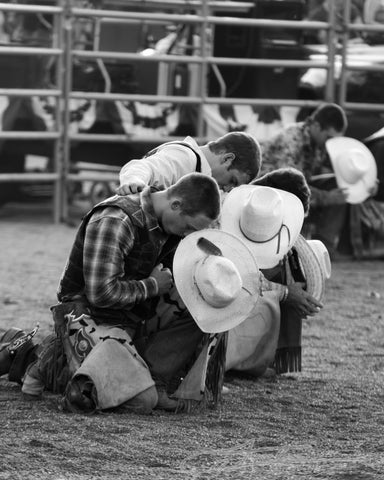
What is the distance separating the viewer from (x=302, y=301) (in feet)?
17.3

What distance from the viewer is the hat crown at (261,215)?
16.5 ft

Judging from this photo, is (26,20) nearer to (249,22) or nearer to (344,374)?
(249,22)

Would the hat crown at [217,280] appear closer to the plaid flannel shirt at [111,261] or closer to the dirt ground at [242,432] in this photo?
the plaid flannel shirt at [111,261]

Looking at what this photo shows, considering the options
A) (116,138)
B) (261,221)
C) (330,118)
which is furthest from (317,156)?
(261,221)

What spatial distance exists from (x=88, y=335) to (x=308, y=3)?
6.54m

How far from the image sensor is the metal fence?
10102 millimetres

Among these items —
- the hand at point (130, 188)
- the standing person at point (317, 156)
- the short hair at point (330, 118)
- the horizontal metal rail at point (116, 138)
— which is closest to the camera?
the hand at point (130, 188)

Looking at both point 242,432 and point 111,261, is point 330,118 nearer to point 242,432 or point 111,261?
point 111,261

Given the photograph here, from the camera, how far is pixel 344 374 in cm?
568

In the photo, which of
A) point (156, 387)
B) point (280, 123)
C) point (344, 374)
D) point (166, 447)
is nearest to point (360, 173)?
point (280, 123)

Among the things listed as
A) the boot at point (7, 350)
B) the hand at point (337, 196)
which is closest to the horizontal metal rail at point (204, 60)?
the hand at point (337, 196)

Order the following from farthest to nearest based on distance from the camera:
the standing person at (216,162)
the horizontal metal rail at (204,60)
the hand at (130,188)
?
1. the horizontal metal rail at (204,60)
2. the standing person at (216,162)
3. the hand at (130,188)

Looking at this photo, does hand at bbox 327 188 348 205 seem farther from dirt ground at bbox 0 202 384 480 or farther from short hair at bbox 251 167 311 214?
short hair at bbox 251 167 311 214

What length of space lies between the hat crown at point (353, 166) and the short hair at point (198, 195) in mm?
4178
